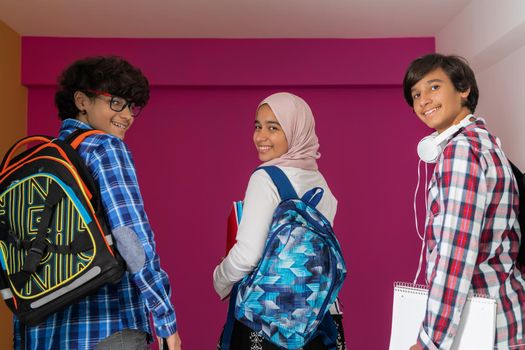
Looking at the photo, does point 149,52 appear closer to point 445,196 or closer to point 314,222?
point 314,222

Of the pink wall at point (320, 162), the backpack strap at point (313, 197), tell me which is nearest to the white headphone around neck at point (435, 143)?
the backpack strap at point (313, 197)

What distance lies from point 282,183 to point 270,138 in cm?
28

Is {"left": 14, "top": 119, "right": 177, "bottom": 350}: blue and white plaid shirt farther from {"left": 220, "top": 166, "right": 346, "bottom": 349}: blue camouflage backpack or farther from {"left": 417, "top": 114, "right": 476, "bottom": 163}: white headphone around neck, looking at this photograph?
{"left": 417, "top": 114, "right": 476, "bottom": 163}: white headphone around neck

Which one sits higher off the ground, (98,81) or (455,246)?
(98,81)

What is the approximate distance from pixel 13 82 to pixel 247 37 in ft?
4.23

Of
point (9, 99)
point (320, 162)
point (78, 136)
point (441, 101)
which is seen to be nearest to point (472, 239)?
point (441, 101)

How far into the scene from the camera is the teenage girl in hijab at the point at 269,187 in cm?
183

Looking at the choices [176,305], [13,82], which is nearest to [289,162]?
[176,305]

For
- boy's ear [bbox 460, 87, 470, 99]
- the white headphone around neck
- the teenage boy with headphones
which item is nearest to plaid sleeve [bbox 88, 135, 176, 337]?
the teenage boy with headphones

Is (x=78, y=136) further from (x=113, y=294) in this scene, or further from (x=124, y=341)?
(x=124, y=341)

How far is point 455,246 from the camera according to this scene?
143 cm

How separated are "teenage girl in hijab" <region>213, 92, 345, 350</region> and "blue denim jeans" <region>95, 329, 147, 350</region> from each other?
0.41 metres

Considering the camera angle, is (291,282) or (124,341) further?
(291,282)

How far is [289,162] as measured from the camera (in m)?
2.00
